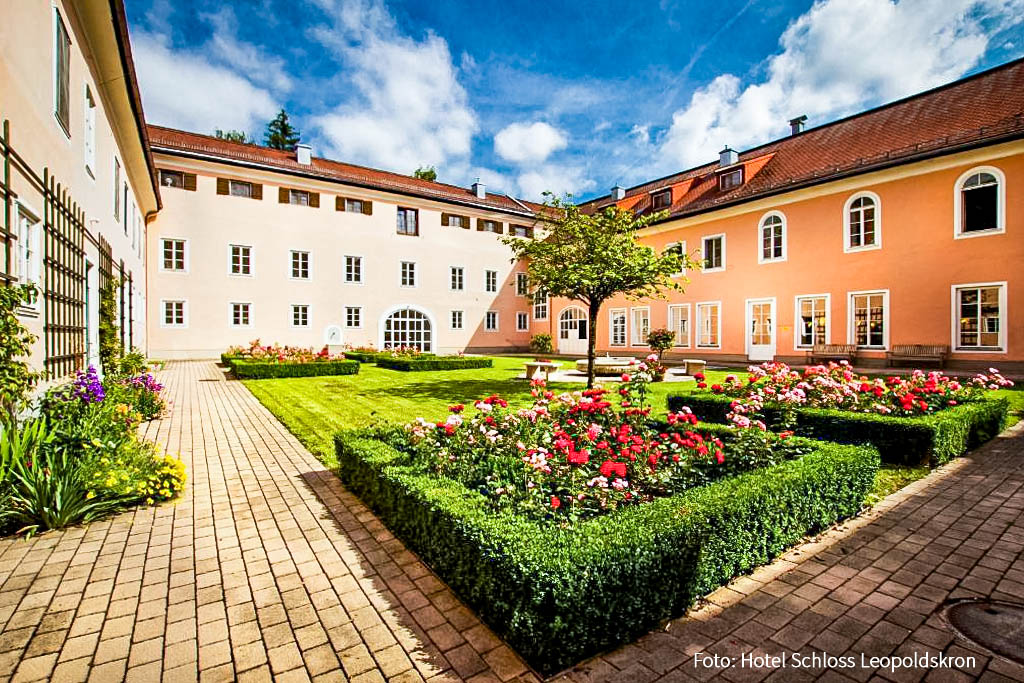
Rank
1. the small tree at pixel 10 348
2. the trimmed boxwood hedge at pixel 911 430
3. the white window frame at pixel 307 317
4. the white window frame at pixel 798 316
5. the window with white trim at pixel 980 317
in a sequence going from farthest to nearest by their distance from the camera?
the white window frame at pixel 307 317
the white window frame at pixel 798 316
the window with white trim at pixel 980 317
the trimmed boxwood hedge at pixel 911 430
the small tree at pixel 10 348

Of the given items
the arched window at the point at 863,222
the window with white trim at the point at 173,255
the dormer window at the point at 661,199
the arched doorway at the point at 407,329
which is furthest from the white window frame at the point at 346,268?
the arched window at the point at 863,222

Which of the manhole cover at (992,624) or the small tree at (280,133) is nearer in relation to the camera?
the manhole cover at (992,624)

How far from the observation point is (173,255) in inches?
868

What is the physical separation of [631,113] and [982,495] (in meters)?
11.7

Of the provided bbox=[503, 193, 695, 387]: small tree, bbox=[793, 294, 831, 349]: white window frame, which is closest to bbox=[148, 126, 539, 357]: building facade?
bbox=[793, 294, 831, 349]: white window frame

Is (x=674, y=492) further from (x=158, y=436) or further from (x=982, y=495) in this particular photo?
(x=158, y=436)

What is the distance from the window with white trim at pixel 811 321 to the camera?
18734mm

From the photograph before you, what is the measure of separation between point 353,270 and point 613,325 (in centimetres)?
1419

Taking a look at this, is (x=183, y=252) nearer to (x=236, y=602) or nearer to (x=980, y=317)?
(x=236, y=602)

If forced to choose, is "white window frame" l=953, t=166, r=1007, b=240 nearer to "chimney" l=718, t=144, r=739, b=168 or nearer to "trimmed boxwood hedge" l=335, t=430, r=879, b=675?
"chimney" l=718, t=144, r=739, b=168

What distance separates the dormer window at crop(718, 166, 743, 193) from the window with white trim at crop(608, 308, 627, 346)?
24.5ft

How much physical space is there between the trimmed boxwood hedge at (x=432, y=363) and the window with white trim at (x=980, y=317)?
609 inches

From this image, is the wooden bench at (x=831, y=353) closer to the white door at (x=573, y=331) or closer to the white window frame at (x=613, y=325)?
the white window frame at (x=613, y=325)

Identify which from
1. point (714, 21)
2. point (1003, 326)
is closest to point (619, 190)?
point (1003, 326)
